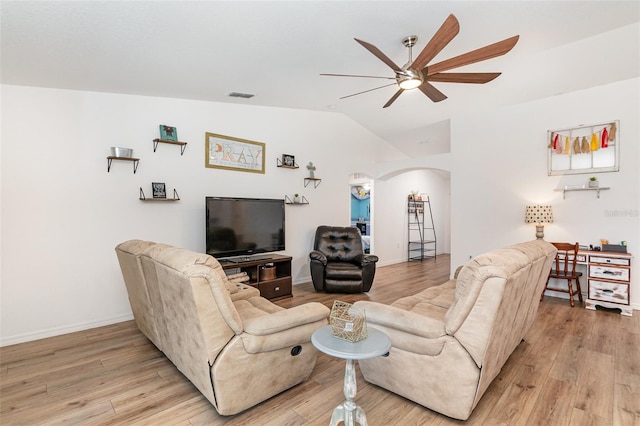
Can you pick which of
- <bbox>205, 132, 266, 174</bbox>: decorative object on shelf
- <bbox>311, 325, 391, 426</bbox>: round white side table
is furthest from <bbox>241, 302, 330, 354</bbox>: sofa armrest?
<bbox>205, 132, 266, 174</bbox>: decorative object on shelf

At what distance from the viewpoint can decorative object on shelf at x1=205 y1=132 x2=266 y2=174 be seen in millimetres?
4289

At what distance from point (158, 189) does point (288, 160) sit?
2.10 m

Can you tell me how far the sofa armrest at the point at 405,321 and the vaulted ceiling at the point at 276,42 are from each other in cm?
229

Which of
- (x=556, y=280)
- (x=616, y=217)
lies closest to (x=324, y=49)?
(x=616, y=217)

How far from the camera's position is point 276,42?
2.78m

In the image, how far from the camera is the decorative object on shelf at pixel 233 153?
14.1 feet

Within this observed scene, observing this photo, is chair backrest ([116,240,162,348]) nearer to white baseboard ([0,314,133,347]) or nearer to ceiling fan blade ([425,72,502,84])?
white baseboard ([0,314,133,347])

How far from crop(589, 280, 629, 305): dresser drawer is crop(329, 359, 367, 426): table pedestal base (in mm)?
4114

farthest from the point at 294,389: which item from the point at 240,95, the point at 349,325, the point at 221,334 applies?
the point at 240,95

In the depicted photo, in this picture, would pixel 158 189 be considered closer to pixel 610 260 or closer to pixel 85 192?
pixel 85 192

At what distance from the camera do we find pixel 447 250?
9.70 metres

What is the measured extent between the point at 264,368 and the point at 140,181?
2898 mm

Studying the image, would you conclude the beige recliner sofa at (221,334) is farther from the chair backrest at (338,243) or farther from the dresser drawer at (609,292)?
the dresser drawer at (609,292)

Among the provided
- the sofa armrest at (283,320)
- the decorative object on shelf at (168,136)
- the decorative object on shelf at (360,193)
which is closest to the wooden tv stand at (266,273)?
the decorative object on shelf at (168,136)
